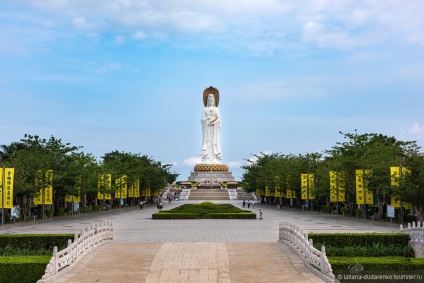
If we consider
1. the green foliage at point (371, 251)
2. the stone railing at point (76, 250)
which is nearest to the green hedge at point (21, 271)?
the stone railing at point (76, 250)

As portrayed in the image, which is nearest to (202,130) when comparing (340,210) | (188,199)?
(188,199)

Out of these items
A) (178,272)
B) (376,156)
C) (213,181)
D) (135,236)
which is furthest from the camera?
(213,181)

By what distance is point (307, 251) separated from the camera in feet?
59.1

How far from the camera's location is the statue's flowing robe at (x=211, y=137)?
94319 mm

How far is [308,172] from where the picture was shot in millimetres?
55719

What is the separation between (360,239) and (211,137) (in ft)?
246

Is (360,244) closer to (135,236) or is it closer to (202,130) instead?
(135,236)

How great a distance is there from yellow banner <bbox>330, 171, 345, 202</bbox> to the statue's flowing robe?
4975 cm

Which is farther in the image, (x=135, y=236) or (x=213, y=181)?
(x=213, y=181)

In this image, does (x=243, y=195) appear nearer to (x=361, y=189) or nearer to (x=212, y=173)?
(x=212, y=173)

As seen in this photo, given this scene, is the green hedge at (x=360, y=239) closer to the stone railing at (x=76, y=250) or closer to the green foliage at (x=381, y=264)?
Result: the green foliage at (x=381, y=264)

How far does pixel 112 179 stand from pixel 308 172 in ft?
67.6

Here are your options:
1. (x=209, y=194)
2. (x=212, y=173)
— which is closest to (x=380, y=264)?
(x=209, y=194)

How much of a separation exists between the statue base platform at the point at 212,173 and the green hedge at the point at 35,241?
248 ft
